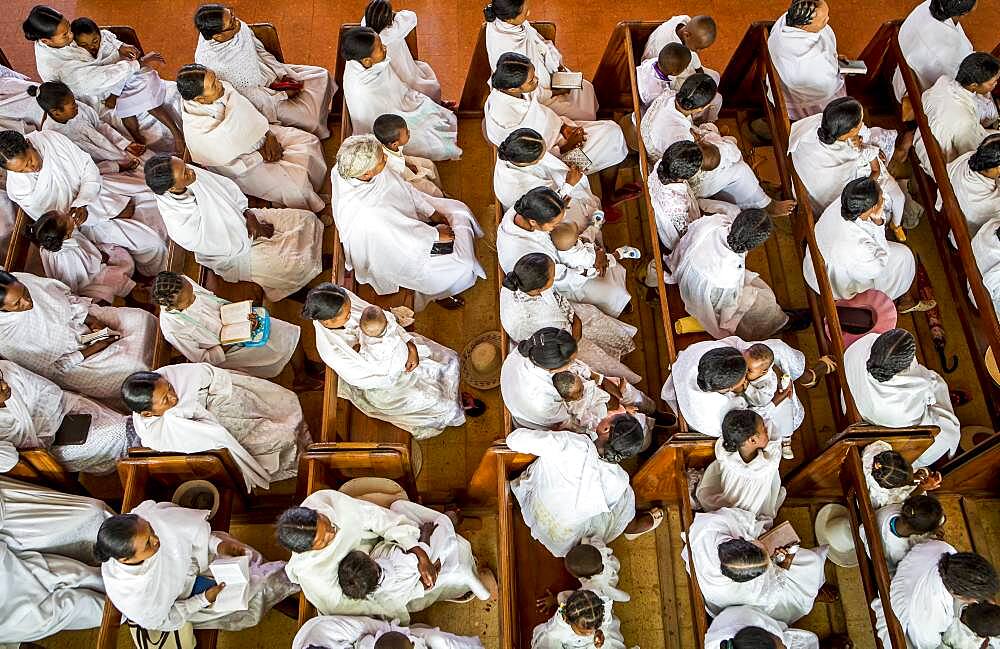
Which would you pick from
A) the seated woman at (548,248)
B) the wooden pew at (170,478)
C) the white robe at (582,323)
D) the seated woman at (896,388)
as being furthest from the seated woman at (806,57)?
the wooden pew at (170,478)

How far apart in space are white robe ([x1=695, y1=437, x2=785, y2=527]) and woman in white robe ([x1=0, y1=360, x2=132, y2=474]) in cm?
346

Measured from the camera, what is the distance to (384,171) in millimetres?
4734

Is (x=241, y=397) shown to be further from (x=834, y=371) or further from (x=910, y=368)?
(x=910, y=368)

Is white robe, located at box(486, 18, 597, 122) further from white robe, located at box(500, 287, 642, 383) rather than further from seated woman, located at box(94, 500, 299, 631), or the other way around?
seated woman, located at box(94, 500, 299, 631)

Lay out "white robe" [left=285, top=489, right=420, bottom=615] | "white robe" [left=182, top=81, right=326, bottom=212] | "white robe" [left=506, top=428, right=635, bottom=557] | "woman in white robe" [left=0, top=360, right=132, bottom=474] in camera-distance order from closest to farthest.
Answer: "white robe" [left=285, top=489, right=420, bottom=615] < "white robe" [left=506, top=428, right=635, bottom=557] < "woman in white robe" [left=0, top=360, right=132, bottom=474] < "white robe" [left=182, top=81, right=326, bottom=212]

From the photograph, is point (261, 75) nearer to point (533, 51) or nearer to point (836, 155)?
point (533, 51)

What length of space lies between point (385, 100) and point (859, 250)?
10.6 ft

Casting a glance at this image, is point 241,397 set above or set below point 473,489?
above

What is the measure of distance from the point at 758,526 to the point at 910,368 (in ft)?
4.12

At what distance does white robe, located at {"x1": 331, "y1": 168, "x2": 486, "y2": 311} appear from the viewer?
4.71 m

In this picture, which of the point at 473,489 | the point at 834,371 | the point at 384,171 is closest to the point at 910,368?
the point at 834,371

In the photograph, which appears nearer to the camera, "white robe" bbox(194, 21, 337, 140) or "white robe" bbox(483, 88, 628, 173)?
"white robe" bbox(483, 88, 628, 173)

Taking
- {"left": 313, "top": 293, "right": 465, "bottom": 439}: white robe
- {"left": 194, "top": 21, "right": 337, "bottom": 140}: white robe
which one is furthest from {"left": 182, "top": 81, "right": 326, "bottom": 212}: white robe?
{"left": 313, "top": 293, "right": 465, "bottom": 439}: white robe

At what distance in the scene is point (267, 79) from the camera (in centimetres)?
565
